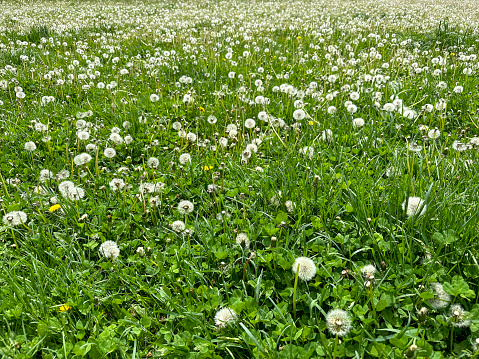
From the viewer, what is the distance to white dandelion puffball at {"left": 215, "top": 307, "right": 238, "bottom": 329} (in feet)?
5.37

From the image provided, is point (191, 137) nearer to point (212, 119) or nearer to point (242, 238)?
point (212, 119)

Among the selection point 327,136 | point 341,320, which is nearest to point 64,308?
point 341,320

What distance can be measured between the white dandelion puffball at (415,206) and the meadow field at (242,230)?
0.05ft

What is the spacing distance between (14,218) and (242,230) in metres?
1.53

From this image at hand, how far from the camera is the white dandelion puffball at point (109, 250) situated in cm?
208

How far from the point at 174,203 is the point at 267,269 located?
1.02 meters

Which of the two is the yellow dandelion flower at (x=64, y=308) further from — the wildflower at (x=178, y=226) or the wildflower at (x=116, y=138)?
the wildflower at (x=116, y=138)

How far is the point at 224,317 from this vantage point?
1667 mm

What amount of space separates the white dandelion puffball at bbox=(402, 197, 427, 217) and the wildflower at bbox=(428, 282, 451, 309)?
46 centimetres

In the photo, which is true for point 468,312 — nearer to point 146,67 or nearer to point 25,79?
point 146,67

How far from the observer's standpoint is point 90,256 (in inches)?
88.9

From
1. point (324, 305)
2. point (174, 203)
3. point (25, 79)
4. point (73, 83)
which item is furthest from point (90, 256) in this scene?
point (25, 79)

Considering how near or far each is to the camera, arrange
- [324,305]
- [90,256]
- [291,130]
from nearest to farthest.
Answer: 1. [324,305]
2. [90,256]
3. [291,130]

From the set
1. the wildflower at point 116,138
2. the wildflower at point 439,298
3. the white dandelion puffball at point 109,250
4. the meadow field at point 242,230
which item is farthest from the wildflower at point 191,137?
the wildflower at point 439,298
